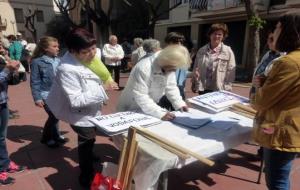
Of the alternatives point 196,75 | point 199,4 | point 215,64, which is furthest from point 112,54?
point 199,4

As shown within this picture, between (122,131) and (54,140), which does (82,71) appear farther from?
(54,140)

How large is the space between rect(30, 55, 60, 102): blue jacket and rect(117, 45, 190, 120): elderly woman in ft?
4.35

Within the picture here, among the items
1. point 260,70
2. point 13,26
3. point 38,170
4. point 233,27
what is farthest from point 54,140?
point 13,26

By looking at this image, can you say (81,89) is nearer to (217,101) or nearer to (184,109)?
(184,109)

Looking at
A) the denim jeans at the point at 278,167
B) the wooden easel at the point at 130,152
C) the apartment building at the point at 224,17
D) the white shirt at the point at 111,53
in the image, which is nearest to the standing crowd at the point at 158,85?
the denim jeans at the point at 278,167

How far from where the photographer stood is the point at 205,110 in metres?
2.77

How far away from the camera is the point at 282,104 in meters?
1.76

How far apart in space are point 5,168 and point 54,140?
3.52 feet

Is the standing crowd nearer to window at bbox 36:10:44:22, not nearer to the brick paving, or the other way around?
the brick paving

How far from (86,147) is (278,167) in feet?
5.50

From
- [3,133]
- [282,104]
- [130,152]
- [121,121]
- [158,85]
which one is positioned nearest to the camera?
[282,104]

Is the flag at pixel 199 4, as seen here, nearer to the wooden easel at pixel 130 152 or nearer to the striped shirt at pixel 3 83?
the striped shirt at pixel 3 83

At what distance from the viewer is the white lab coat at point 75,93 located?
2.42m

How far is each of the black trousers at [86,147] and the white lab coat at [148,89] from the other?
1.39 ft
